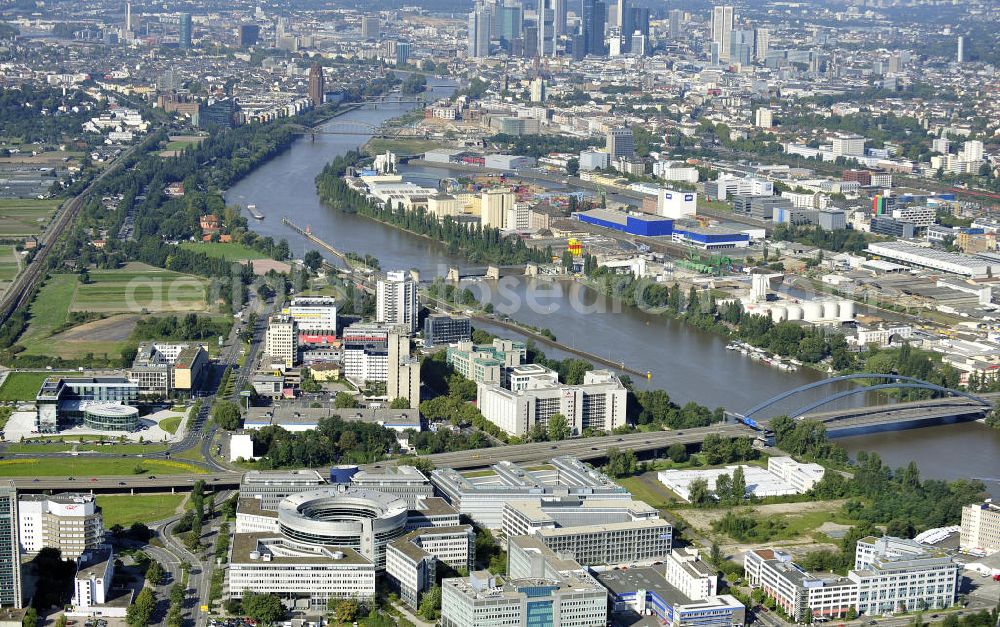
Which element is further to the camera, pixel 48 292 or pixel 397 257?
pixel 397 257

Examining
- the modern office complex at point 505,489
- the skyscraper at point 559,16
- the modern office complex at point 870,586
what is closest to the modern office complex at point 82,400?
the modern office complex at point 505,489

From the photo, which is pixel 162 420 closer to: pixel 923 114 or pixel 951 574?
pixel 951 574

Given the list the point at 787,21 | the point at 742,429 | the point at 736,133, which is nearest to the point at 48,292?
the point at 742,429

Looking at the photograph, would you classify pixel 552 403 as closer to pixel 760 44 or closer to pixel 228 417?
pixel 228 417

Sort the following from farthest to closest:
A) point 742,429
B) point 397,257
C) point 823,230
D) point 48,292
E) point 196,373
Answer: point 823,230
point 397,257
point 48,292
point 196,373
point 742,429

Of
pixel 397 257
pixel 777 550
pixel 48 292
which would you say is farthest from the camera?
pixel 397 257
